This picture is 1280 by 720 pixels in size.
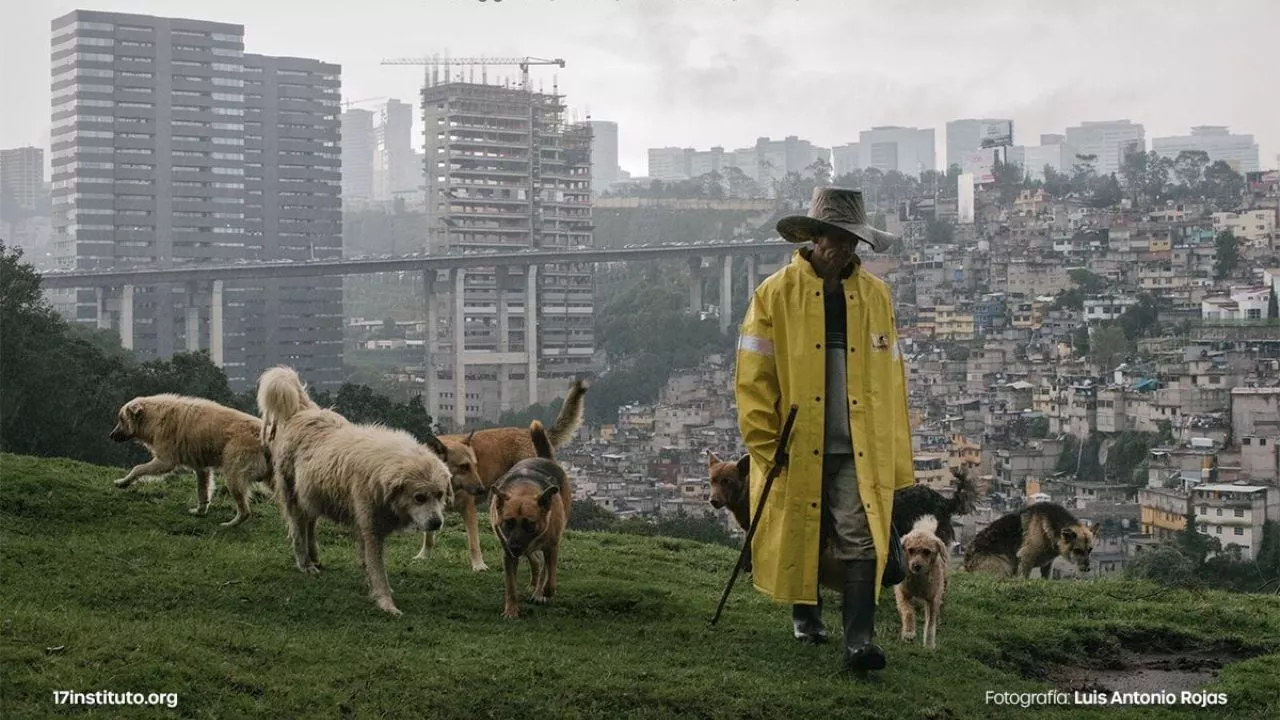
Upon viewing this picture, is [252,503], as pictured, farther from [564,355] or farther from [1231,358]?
[564,355]

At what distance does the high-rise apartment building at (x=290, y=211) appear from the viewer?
3127 inches

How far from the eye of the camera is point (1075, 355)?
65.9 metres

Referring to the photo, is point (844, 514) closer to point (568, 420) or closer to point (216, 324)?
point (568, 420)

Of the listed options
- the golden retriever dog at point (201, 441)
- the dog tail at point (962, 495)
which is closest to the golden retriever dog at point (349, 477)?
the golden retriever dog at point (201, 441)

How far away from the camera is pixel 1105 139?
387 ft

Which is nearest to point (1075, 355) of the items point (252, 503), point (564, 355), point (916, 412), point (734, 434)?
point (916, 412)

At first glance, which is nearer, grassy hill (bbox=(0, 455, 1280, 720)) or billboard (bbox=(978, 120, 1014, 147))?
grassy hill (bbox=(0, 455, 1280, 720))

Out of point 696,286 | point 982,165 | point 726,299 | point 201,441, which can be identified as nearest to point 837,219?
point 201,441

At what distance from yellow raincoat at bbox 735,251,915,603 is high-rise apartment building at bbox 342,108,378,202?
127 m

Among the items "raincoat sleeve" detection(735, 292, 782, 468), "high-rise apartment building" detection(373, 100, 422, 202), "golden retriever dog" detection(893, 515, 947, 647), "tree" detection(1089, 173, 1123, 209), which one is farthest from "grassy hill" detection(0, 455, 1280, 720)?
"high-rise apartment building" detection(373, 100, 422, 202)

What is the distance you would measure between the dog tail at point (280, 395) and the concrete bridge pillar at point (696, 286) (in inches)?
2568

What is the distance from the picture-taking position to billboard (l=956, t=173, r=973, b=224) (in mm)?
93312

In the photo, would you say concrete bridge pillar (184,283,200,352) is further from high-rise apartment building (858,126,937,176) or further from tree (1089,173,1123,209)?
high-rise apartment building (858,126,937,176)

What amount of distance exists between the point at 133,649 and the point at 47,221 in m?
82.5
